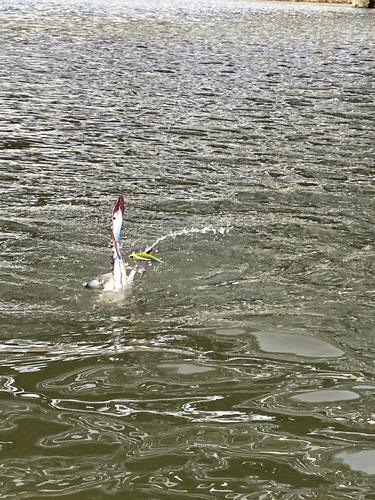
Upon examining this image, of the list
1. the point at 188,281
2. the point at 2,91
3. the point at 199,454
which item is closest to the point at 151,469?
the point at 199,454

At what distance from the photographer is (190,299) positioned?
6.51 meters

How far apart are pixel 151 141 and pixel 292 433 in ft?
28.8

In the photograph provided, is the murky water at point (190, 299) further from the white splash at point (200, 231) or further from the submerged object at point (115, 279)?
the submerged object at point (115, 279)

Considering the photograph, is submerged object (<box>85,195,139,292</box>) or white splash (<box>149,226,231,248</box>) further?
white splash (<box>149,226,231,248</box>)

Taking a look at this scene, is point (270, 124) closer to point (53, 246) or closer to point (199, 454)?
point (53, 246)

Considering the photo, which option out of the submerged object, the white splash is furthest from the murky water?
the submerged object

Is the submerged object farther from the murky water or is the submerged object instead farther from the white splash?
the white splash

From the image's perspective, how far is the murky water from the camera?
4109 mm

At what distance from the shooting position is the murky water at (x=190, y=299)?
13.5 feet

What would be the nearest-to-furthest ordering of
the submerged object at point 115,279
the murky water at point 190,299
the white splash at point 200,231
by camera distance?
the murky water at point 190,299, the submerged object at point 115,279, the white splash at point 200,231

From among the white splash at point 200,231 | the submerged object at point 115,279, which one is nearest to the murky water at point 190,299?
the white splash at point 200,231

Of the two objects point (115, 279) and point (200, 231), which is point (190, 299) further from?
point (200, 231)

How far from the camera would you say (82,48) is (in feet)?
82.2

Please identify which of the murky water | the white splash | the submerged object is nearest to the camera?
the murky water
